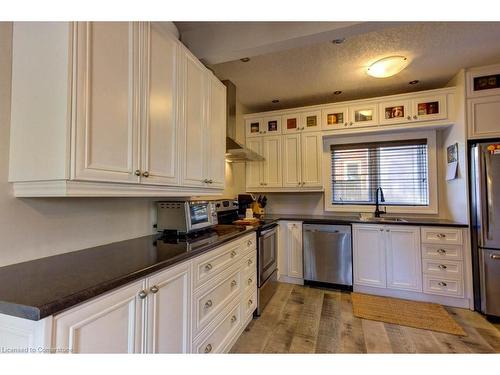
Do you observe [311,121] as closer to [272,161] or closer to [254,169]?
[272,161]

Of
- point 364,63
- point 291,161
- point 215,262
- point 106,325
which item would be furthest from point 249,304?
point 364,63

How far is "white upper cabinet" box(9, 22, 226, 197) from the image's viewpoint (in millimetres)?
976

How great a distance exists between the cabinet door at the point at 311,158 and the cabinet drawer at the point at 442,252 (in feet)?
4.58

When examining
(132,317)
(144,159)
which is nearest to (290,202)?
(144,159)

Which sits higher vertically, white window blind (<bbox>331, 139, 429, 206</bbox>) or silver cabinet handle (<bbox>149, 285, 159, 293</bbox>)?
white window blind (<bbox>331, 139, 429, 206</bbox>)

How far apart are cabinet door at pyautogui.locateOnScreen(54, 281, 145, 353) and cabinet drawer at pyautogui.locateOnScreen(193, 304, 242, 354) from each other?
0.54 meters

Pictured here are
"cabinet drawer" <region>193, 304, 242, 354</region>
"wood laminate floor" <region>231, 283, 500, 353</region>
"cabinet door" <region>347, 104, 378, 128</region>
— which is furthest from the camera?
"cabinet door" <region>347, 104, 378, 128</region>

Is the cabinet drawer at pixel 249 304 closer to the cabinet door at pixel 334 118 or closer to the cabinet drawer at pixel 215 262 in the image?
the cabinet drawer at pixel 215 262

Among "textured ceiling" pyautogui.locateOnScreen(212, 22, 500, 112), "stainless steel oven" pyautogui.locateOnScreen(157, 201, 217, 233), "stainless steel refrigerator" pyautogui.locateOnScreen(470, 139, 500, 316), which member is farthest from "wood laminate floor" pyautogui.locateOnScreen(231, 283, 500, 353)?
"textured ceiling" pyautogui.locateOnScreen(212, 22, 500, 112)

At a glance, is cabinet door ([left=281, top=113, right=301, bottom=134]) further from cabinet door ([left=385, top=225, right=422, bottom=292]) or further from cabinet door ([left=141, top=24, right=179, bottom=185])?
cabinet door ([left=141, top=24, right=179, bottom=185])
